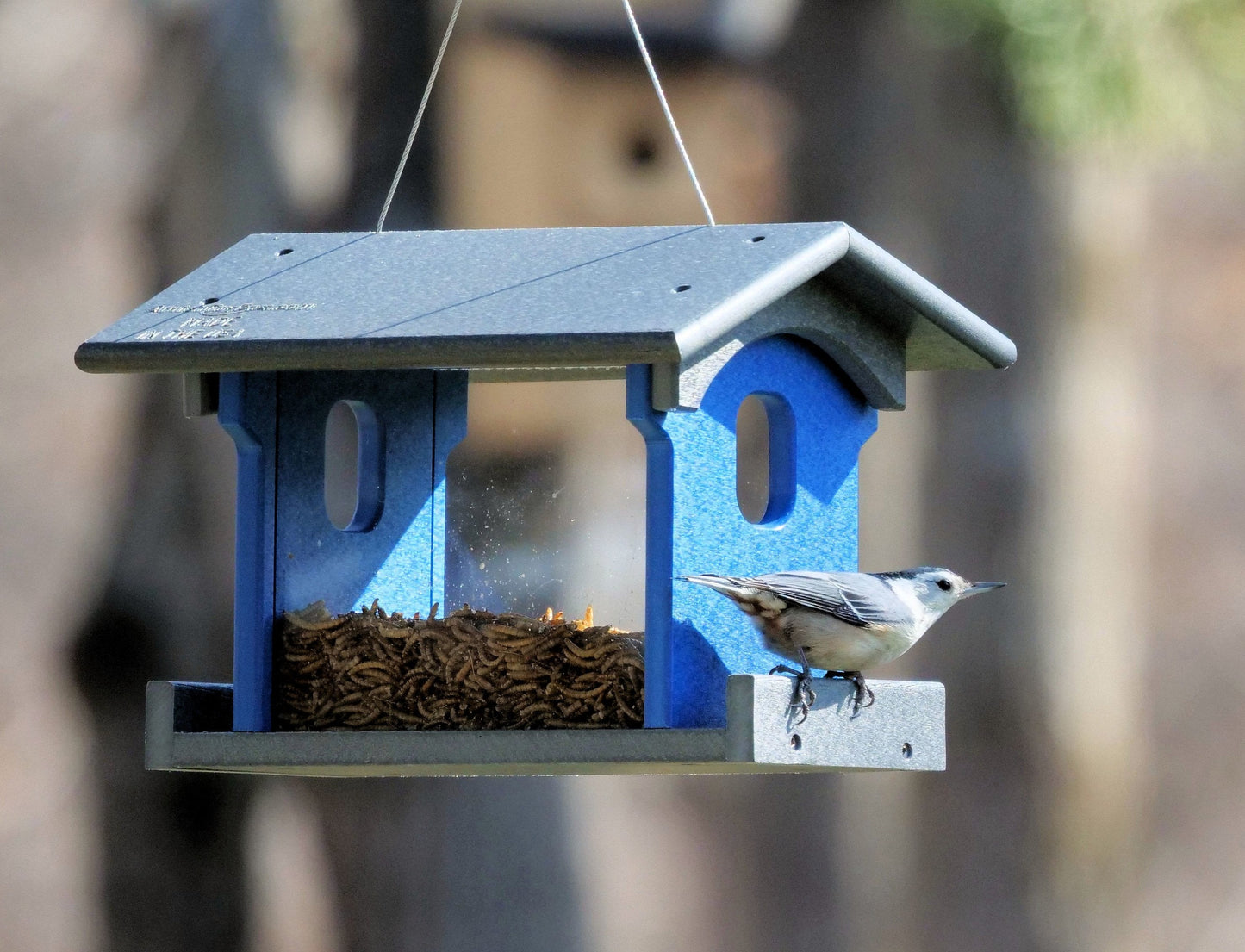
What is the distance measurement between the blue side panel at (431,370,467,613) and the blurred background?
2.30m

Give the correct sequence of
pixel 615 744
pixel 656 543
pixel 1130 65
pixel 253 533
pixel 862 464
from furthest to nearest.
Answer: pixel 862 464 < pixel 1130 65 < pixel 253 533 < pixel 656 543 < pixel 615 744

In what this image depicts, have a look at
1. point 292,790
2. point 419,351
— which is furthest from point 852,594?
point 292,790

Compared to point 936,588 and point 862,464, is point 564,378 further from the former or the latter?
point 862,464

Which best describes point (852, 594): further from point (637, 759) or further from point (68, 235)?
point (68, 235)

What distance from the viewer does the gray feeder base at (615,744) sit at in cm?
345

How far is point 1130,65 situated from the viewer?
6312mm

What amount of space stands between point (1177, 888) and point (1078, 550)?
113 cm

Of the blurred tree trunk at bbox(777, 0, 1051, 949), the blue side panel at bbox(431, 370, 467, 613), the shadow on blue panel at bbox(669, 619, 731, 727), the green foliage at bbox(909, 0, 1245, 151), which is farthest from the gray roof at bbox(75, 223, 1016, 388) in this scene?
the blurred tree trunk at bbox(777, 0, 1051, 949)

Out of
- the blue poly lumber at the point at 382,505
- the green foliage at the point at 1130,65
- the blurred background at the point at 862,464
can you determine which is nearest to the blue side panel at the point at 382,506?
the blue poly lumber at the point at 382,505

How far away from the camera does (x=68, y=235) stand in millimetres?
6441

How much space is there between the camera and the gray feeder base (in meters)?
3.45

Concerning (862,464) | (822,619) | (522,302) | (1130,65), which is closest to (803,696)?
(822,619)

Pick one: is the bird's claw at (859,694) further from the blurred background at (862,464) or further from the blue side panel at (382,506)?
the blurred background at (862,464)

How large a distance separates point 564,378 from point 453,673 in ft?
2.59
